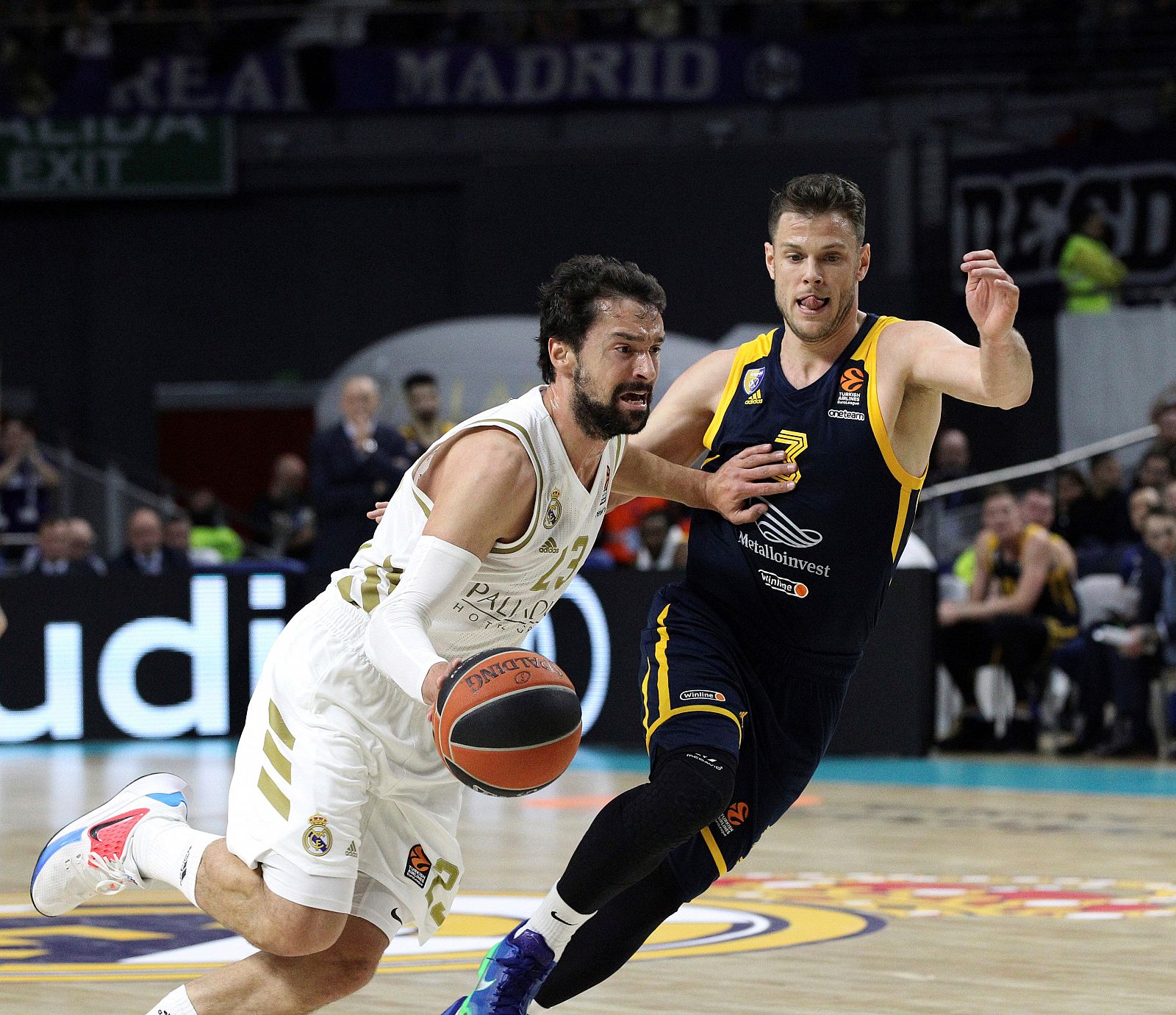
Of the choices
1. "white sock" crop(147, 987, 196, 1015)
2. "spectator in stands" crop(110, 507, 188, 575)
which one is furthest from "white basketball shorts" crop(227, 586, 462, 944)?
"spectator in stands" crop(110, 507, 188, 575)

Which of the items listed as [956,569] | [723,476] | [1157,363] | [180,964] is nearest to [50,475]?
[956,569]

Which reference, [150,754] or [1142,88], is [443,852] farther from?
[1142,88]

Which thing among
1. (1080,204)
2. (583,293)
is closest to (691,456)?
(583,293)

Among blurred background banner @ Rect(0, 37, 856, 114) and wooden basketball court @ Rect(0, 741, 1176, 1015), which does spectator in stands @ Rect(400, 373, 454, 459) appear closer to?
wooden basketball court @ Rect(0, 741, 1176, 1015)

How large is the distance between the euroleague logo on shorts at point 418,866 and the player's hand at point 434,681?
62cm

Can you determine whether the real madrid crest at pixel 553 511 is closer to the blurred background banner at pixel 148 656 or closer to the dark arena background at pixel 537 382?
the dark arena background at pixel 537 382

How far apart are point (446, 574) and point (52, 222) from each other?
20.9 m

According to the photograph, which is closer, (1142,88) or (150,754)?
(150,754)

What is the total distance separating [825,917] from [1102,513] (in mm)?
8131

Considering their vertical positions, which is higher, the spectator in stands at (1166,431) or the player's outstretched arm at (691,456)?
the player's outstretched arm at (691,456)

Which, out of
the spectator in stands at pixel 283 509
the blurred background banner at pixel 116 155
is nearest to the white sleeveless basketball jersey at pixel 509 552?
the spectator in stands at pixel 283 509

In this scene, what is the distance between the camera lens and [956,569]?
12.9 meters

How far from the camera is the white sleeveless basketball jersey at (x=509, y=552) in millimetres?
3805

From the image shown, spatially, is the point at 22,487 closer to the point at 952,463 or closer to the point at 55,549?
the point at 55,549
